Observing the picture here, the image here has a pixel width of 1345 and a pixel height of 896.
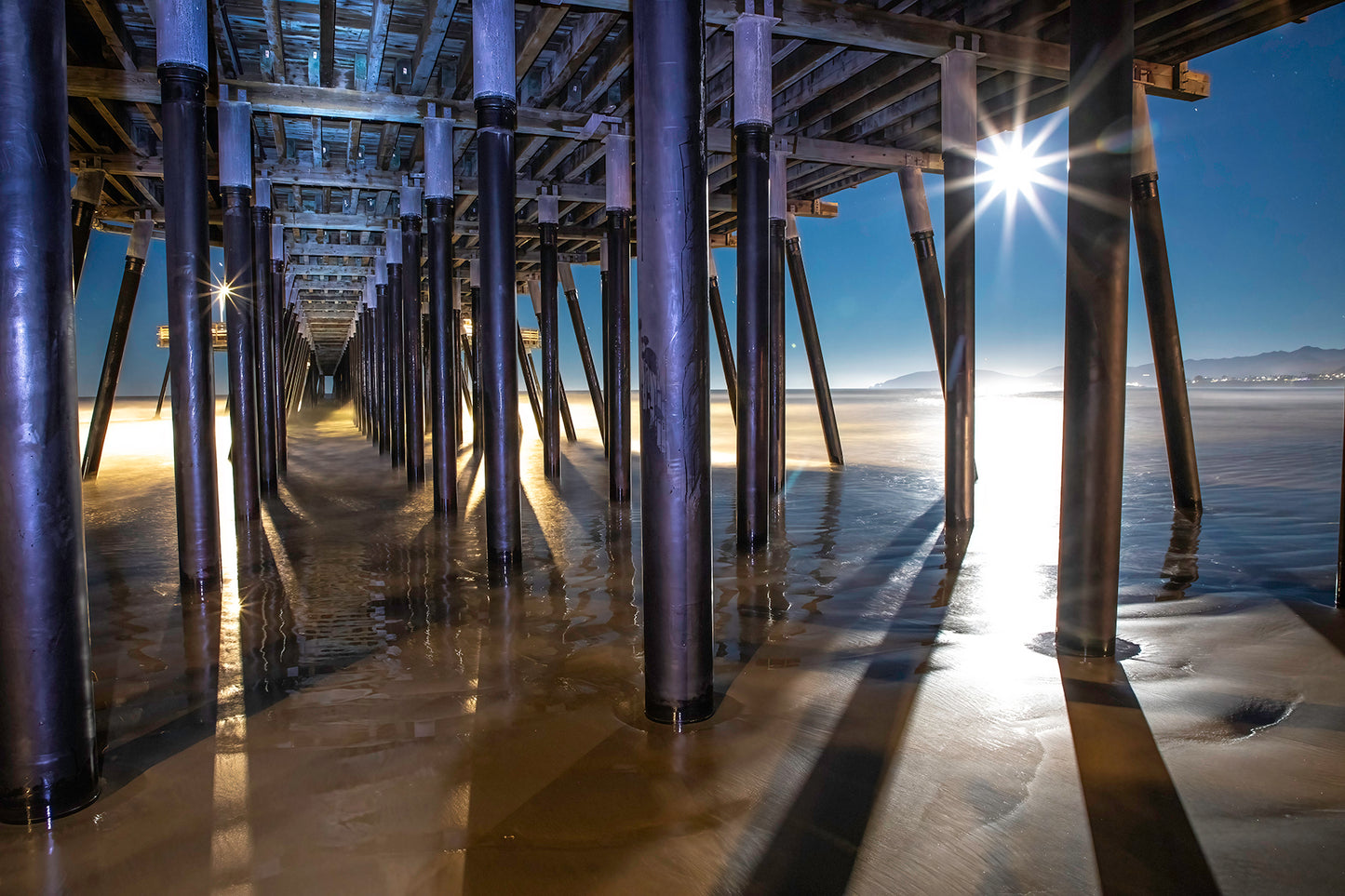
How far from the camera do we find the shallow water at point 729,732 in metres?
2.28

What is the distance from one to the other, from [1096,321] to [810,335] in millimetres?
8959

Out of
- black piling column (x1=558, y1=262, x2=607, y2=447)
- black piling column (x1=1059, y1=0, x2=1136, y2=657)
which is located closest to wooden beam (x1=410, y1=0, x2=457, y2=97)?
black piling column (x1=1059, y1=0, x2=1136, y2=657)

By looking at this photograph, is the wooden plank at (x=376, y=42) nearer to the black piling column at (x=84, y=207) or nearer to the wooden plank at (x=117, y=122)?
the wooden plank at (x=117, y=122)

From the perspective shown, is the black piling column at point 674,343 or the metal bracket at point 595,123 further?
the metal bracket at point 595,123

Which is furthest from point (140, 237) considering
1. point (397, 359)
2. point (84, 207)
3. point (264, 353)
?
point (264, 353)

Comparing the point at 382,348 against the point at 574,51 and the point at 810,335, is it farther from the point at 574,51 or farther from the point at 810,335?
the point at 574,51

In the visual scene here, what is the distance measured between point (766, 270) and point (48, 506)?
204 inches

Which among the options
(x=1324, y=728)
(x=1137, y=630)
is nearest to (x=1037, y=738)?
(x=1324, y=728)

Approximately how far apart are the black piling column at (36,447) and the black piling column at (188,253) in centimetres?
292

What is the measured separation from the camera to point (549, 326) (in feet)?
41.5

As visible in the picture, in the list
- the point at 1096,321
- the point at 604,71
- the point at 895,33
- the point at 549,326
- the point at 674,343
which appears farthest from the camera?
the point at 549,326

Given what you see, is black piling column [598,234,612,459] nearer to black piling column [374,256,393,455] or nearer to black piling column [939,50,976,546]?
black piling column [939,50,976,546]

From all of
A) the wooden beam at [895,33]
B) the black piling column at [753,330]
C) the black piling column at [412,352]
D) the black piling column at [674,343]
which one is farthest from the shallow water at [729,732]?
the wooden beam at [895,33]

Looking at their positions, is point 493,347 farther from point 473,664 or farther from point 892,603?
point 892,603
